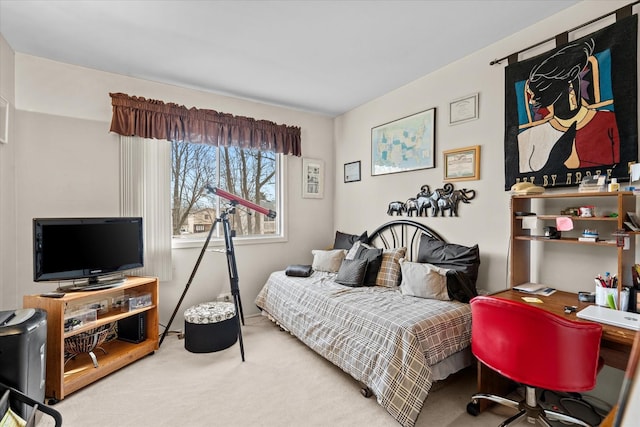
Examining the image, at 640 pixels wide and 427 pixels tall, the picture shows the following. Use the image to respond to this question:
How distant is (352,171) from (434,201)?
4.37 ft

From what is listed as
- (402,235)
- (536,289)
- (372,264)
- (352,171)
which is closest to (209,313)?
(372,264)

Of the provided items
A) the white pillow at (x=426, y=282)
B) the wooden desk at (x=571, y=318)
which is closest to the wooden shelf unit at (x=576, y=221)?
the wooden desk at (x=571, y=318)

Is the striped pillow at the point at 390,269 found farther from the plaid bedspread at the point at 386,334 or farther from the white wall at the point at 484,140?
the white wall at the point at 484,140

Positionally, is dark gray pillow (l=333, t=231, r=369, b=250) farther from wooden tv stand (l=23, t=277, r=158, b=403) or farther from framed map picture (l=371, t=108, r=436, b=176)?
wooden tv stand (l=23, t=277, r=158, b=403)

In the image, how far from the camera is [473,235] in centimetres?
264

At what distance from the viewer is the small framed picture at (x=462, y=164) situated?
261cm

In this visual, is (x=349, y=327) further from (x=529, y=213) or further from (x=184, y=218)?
(x=184, y=218)

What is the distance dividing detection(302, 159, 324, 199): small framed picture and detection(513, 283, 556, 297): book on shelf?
8.62 feet

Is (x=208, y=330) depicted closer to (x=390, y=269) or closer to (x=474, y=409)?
(x=390, y=269)

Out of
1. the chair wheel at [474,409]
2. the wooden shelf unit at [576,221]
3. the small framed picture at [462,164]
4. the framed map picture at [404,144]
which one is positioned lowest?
the chair wheel at [474,409]

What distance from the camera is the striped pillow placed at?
289 cm

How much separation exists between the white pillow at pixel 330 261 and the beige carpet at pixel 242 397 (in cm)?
100

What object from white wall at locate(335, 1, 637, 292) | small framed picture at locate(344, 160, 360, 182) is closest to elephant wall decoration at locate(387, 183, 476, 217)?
white wall at locate(335, 1, 637, 292)

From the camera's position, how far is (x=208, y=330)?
2754 mm
